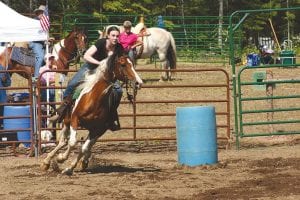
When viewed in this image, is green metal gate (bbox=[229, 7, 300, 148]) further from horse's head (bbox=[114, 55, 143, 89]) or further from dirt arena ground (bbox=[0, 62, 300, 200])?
Answer: horse's head (bbox=[114, 55, 143, 89])

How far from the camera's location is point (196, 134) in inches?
410

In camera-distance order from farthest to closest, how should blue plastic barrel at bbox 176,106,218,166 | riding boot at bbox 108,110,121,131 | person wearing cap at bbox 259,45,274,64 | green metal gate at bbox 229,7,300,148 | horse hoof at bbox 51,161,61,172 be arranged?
person wearing cap at bbox 259,45,274,64 < green metal gate at bbox 229,7,300,148 < blue plastic barrel at bbox 176,106,218,166 < horse hoof at bbox 51,161,61,172 < riding boot at bbox 108,110,121,131

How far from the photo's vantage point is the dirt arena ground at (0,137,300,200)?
8234mm

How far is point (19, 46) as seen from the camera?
611 inches

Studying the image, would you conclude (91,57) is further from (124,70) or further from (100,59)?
(124,70)

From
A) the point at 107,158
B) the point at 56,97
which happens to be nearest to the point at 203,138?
the point at 107,158

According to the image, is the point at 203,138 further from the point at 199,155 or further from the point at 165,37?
the point at 165,37

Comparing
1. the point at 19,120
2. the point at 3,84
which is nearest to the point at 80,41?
the point at 3,84

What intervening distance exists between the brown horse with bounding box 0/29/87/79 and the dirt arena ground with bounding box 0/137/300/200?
2861mm

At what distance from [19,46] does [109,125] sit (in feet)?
20.0

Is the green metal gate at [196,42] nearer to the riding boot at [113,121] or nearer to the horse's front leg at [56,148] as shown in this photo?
the horse's front leg at [56,148]

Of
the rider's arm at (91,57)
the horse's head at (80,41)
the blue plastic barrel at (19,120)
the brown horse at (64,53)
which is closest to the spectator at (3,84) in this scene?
the blue plastic barrel at (19,120)

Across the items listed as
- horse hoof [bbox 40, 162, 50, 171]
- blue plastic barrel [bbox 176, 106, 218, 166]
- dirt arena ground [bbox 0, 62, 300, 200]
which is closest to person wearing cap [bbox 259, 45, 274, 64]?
dirt arena ground [bbox 0, 62, 300, 200]

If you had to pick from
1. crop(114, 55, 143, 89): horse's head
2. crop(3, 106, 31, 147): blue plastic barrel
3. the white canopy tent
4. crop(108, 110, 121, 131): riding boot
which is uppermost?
the white canopy tent
